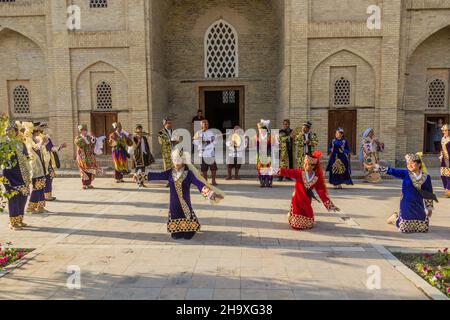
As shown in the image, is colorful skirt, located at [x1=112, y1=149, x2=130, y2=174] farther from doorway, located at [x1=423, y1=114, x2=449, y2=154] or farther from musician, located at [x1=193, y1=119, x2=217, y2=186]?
doorway, located at [x1=423, y1=114, x2=449, y2=154]

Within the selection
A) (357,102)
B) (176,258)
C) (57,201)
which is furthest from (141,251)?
(357,102)

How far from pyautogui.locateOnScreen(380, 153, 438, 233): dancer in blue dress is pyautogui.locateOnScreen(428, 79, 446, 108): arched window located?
9.68m

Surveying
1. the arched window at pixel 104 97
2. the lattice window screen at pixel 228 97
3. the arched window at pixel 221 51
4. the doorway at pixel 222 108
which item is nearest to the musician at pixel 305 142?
the arched window at pixel 221 51

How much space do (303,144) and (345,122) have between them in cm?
355

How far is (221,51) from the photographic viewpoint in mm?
15969

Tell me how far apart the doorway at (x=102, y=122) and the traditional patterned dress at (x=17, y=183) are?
7.15 m

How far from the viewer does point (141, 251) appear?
17.7 feet

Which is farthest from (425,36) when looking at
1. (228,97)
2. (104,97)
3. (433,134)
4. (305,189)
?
(104,97)

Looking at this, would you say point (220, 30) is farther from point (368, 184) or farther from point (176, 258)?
point (176, 258)

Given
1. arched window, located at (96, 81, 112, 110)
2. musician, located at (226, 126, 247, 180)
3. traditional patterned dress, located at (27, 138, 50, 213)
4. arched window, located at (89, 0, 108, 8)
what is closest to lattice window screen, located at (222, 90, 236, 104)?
arched window, located at (96, 81, 112, 110)

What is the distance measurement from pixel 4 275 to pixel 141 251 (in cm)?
171

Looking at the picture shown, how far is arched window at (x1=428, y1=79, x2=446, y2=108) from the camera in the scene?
14.3 meters

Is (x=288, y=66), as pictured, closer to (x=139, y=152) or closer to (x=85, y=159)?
(x=139, y=152)

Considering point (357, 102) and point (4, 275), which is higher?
point (357, 102)
